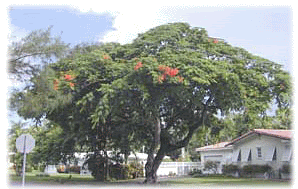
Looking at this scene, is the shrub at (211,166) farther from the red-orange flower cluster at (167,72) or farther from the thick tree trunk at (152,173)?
the red-orange flower cluster at (167,72)

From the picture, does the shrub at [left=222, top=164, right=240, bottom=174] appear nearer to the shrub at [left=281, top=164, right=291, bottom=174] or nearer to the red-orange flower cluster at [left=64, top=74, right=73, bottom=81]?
the shrub at [left=281, top=164, right=291, bottom=174]

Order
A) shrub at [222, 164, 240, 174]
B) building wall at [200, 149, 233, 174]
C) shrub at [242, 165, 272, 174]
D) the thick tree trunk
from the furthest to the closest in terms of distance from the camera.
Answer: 1. building wall at [200, 149, 233, 174]
2. shrub at [222, 164, 240, 174]
3. shrub at [242, 165, 272, 174]
4. the thick tree trunk

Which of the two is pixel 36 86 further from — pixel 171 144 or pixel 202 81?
pixel 171 144

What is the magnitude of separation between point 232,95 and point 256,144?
13671mm

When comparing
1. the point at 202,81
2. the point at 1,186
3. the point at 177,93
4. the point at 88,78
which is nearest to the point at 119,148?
the point at 88,78

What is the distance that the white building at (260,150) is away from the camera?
87.5 feet

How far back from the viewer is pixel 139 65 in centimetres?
1605

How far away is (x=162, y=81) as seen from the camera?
52.9ft

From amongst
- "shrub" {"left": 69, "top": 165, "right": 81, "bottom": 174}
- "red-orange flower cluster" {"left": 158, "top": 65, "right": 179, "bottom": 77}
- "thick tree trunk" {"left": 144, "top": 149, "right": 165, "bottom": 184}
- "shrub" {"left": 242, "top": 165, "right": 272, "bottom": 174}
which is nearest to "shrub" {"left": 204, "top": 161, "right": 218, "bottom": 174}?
"shrub" {"left": 242, "top": 165, "right": 272, "bottom": 174}

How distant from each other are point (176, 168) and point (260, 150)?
895 centimetres

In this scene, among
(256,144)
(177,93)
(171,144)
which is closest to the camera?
(177,93)

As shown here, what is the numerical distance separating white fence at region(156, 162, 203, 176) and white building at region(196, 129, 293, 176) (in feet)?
8.22

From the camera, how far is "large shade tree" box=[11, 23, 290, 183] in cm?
1623

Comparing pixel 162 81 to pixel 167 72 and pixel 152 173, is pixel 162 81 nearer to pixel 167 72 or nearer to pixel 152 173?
pixel 167 72
